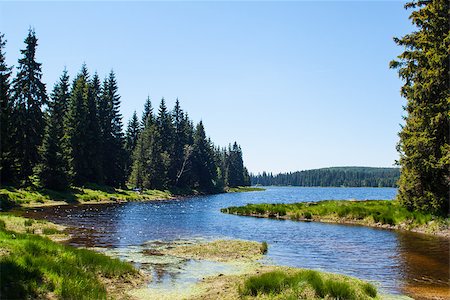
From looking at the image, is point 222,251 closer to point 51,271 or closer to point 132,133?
point 51,271

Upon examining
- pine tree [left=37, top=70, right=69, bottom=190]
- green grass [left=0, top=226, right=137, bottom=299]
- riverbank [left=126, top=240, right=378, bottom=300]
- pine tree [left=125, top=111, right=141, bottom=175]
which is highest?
pine tree [left=125, top=111, right=141, bottom=175]

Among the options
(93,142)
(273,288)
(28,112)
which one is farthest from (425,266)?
(93,142)

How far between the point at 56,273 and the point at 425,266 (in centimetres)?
1583

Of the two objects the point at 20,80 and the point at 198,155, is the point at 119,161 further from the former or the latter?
the point at 198,155

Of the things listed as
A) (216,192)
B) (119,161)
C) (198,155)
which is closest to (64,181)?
(119,161)

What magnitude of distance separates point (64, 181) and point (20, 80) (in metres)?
18.1

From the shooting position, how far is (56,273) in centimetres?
1138

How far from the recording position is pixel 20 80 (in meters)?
61.3

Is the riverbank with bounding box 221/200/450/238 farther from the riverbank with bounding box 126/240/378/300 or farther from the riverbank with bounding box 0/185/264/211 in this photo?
the riverbank with bounding box 0/185/264/211

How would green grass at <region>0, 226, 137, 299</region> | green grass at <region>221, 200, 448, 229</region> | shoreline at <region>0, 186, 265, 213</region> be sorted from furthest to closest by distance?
1. shoreline at <region>0, 186, 265, 213</region>
2. green grass at <region>221, 200, 448, 229</region>
3. green grass at <region>0, 226, 137, 299</region>

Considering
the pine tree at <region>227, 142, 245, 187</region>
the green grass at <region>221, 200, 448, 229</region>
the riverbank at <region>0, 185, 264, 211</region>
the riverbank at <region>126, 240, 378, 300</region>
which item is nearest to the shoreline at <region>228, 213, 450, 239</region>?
the green grass at <region>221, 200, 448, 229</region>

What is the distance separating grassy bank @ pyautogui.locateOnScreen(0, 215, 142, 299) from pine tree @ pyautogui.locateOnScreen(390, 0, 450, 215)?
23.5 m

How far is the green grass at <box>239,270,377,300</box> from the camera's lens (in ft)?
38.6

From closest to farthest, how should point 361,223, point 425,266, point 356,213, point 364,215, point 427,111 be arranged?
point 425,266, point 427,111, point 361,223, point 364,215, point 356,213
